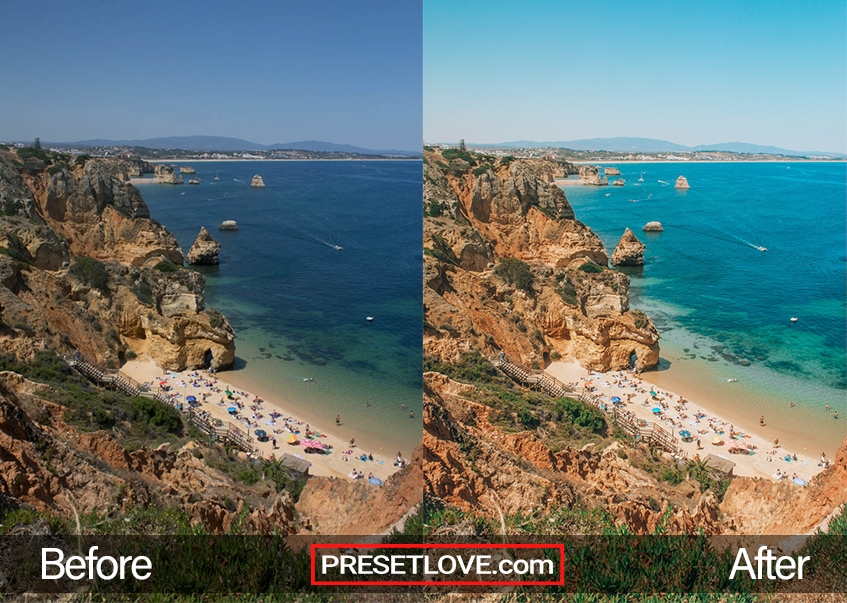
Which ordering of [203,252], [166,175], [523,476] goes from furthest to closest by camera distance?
1. [166,175]
2. [203,252]
3. [523,476]

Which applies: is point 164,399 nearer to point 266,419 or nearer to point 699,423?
point 266,419

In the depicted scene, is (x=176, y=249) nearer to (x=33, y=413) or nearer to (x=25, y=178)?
(x=25, y=178)

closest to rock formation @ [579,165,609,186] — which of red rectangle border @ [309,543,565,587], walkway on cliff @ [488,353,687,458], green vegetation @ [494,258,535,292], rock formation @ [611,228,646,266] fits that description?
rock formation @ [611,228,646,266]

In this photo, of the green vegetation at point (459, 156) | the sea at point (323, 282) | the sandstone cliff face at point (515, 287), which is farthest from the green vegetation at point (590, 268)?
the green vegetation at point (459, 156)

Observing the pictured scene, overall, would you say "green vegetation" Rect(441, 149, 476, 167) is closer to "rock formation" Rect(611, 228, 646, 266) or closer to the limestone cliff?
the limestone cliff

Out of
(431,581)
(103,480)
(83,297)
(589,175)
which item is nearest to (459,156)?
(103,480)

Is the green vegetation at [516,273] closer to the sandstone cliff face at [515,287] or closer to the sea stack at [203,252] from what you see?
the sandstone cliff face at [515,287]

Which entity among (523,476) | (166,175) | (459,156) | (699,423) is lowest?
(699,423)
